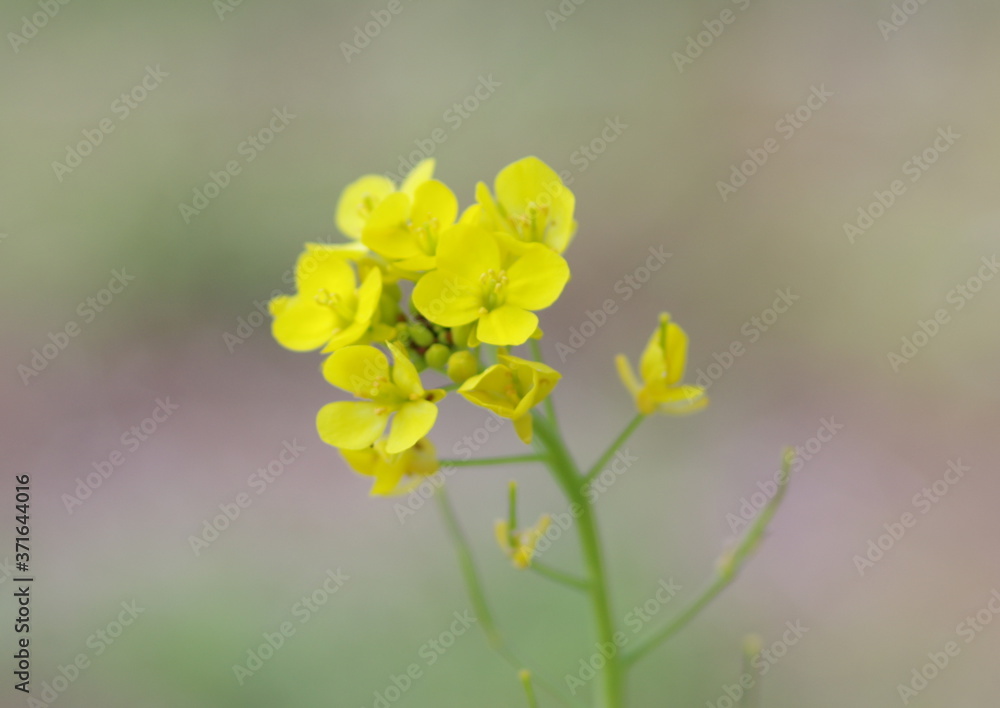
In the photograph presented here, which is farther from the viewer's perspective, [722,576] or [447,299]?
[722,576]

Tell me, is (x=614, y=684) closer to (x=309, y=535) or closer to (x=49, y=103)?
(x=309, y=535)
